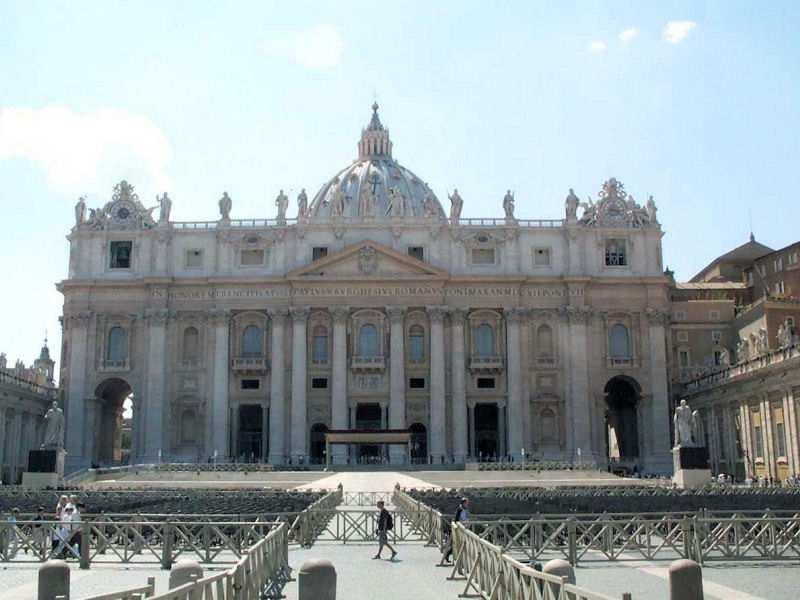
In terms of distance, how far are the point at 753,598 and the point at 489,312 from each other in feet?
223

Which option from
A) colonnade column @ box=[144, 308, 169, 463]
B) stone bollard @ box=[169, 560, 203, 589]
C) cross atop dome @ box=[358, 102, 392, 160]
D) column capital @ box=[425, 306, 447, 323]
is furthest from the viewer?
cross atop dome @ box=[358, 102, 392, 160]

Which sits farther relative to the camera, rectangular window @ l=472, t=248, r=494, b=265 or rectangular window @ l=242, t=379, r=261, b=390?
rectangular window @ l=472, t=248, r=494, b=265

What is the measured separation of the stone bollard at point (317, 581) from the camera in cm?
1515

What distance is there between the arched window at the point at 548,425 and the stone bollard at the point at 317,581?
70.8 m

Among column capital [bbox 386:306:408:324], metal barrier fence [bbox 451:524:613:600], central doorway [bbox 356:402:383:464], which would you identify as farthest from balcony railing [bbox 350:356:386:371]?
metal barrier fence [bbox 451:524:613:600]

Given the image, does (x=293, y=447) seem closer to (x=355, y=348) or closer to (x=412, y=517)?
(x=355, y=348)

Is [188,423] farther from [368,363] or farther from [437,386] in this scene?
[437,386]

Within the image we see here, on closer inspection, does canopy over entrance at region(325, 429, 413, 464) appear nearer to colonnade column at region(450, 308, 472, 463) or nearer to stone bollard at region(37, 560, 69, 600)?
colonnade column at region(450, 308, 472, 463)

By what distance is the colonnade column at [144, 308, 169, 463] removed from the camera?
82.8m

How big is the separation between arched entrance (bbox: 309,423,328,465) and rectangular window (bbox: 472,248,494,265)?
19044 mm

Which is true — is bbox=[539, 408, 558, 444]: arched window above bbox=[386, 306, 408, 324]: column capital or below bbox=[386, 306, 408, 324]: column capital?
below

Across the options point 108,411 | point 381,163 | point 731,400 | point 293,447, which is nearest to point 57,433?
point 293,447

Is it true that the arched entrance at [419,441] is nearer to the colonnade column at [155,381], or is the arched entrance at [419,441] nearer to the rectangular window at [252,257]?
the rectangular window at [252,257]

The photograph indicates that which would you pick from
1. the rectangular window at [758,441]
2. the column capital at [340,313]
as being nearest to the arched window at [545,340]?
the column capital at [340,313]
